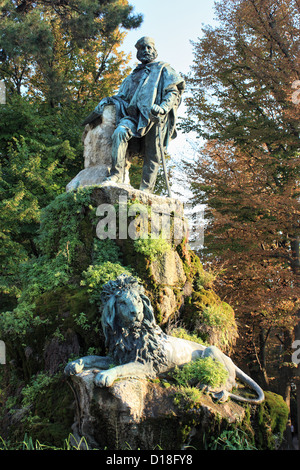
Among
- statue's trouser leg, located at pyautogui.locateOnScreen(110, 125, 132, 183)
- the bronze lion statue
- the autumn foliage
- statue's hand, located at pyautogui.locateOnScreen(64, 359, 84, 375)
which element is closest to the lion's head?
the bronze lion statue

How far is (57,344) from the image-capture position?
438cm

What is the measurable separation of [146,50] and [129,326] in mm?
4606

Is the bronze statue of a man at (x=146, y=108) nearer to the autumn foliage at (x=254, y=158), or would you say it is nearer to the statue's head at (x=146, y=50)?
the statue's head at (x=146, y=50)

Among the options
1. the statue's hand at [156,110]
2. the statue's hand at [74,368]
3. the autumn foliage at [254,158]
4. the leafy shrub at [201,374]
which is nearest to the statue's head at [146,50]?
the statue's hand at [156,110]

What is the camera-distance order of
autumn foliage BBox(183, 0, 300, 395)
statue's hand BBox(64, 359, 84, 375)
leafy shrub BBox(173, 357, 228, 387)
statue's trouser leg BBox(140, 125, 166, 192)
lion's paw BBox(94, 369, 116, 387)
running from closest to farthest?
lion's paw BBox(94, 369, 116, 387), statue's hand BBox(64, 359, 84, 375), leafy shrub BBox(173, 357, 228, 387), statue's trouser leg BBox(140, 125, 166, 192), autumn foliage BBox(183, 0, 300, 395)

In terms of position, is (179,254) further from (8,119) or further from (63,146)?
(8,119)

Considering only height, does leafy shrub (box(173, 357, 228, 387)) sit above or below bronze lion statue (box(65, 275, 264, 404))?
below

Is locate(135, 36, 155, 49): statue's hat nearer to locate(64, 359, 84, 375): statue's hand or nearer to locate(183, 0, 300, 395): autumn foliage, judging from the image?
locate(183, 0, 300, 395): autumn foliage

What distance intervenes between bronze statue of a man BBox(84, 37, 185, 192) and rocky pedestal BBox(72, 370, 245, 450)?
324 centimetres

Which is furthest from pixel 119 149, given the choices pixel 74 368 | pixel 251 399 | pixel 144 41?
pixel 251 399

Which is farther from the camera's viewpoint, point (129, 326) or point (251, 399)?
point (251, 399)

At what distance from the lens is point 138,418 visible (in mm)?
3365

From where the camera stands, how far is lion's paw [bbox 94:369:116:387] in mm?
3303

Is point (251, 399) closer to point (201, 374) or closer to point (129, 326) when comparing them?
point (201, 374)
